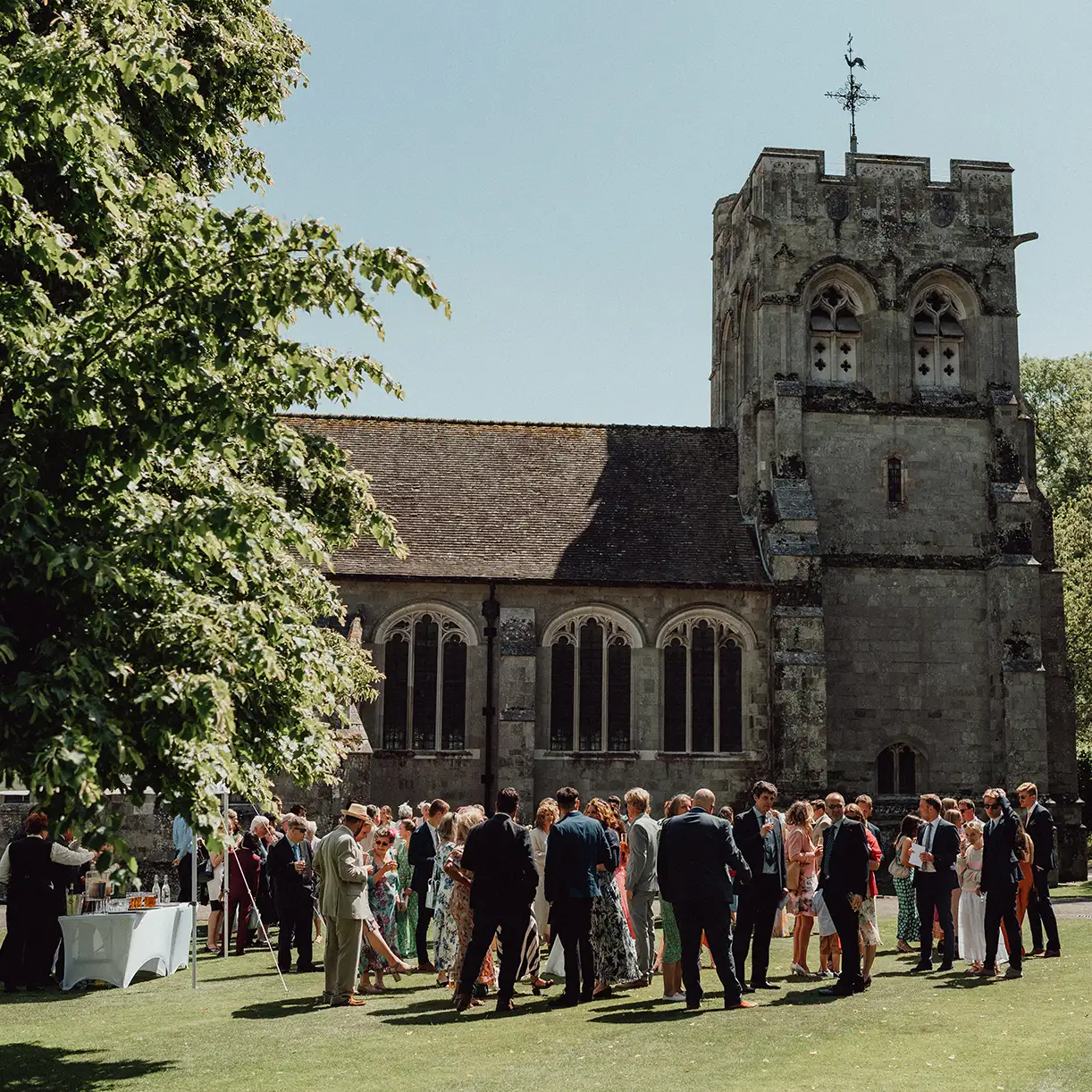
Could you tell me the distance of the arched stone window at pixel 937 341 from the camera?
31.9 m

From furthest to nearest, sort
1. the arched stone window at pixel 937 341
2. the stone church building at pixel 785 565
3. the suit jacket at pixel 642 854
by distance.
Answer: the arched stone window at pixel 937 341
the stone church building at pixel 785 565
the suit jacket at pixel 642 854

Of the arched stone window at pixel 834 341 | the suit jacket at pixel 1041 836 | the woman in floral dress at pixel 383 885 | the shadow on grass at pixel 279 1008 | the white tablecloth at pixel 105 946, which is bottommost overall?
the shadow on grass at pixel 279 1008

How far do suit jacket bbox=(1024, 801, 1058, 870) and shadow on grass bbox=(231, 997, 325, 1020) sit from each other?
805 cm

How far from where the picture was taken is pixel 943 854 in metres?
14.7

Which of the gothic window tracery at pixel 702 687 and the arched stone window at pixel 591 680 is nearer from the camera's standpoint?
the arched stone window at pixel 591 680

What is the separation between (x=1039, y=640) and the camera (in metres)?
29.4

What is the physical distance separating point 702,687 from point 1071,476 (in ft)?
85.3

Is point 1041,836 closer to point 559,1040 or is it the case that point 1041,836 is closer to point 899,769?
point 559,1040

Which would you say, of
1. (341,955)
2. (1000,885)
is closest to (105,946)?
(341,955)

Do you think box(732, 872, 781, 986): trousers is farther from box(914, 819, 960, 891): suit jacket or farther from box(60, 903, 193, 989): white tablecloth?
box(60, 903, 193, 989): white tablecloth

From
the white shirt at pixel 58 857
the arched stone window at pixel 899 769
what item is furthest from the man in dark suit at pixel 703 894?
the arched stone window at pixel 899 769

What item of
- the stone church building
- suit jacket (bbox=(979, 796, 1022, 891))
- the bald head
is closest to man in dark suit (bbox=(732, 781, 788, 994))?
the bald head

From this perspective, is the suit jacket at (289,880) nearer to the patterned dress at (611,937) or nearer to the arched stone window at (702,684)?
the patterned dress at (611,937)

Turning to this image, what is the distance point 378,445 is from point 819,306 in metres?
10.9
